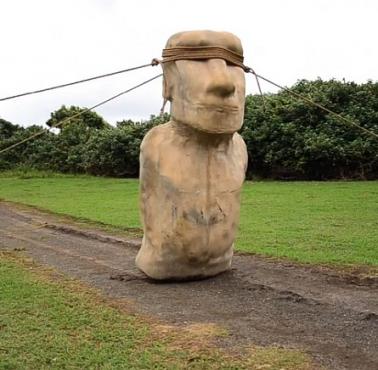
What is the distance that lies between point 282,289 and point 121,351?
2.41 metres

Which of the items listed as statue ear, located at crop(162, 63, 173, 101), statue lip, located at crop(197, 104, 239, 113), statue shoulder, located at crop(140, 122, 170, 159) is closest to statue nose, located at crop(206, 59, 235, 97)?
statue lip, located at crop(197, 104, 239, 113)

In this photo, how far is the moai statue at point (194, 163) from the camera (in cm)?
638

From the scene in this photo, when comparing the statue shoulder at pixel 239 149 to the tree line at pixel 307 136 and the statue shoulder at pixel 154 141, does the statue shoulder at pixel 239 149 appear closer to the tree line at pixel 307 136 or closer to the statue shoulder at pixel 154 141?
the statue shoulder at pixel 154 141

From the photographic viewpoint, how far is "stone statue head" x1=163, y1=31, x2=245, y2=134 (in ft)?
20.7

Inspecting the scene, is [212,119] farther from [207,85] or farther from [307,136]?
[307,136]

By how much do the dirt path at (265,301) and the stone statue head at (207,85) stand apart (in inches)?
63.9

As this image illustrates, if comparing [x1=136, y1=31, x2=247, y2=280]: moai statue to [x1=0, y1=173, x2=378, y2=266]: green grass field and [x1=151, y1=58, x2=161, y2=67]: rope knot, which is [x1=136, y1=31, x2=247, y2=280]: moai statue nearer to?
[x1=151, y1=58, x2=161, y2=67]: rope knot

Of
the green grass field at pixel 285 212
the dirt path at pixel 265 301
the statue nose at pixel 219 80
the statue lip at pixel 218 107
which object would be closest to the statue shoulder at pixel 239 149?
the statue lip at pixel 218 107

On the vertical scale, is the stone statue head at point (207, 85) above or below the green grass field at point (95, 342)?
above

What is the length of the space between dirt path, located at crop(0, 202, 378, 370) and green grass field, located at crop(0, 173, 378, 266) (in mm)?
1073

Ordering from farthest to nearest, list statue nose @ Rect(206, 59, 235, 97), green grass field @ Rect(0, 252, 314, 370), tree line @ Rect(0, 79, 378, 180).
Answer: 1. tree line @ Rect(0, 79, 378, 180)
2. statue nose @ Rect(206, 59, 235, 97)
3. green grass field @ Rect(0, 252, 314, 370)

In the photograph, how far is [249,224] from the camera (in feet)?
41.1

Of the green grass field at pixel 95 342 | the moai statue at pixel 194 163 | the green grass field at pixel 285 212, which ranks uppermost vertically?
the moai statue at pixel 194 163

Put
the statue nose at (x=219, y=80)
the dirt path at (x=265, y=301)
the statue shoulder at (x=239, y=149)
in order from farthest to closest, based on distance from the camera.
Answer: the statue shoulder at (x=239, y=149) → the statue nose at (x=219, y=80) → the dirt path at (x=265, y=301)
